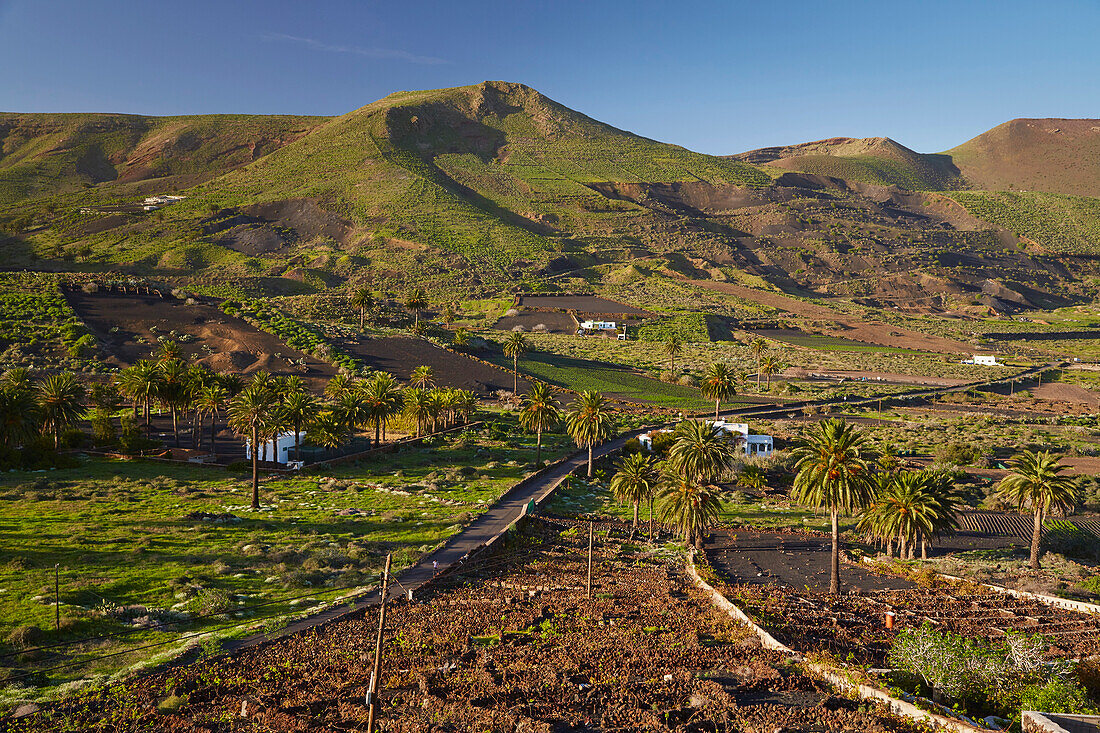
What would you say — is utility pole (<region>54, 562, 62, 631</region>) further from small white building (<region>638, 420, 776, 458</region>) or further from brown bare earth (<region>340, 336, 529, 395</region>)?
brown bare earth (<region>340, 336, 529, 395</region>)

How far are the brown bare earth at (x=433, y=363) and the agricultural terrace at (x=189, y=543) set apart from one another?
3859cm

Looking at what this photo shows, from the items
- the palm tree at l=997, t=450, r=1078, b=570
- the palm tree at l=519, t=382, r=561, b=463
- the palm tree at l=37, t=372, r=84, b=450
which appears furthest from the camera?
the palm tree at l=519, t=382, r=561, b=463

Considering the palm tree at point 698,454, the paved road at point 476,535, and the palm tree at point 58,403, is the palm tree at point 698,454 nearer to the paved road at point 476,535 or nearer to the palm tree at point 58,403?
the paved road at point 476,535

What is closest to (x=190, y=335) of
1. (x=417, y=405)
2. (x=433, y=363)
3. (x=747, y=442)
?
(x=433, y=363)

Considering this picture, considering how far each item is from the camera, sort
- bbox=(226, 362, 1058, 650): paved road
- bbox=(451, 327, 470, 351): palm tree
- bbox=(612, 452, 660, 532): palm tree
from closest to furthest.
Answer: bbox=(226, 362, 1058, 650): paved road
bbox=(612, 452, 660, 532): palm tree
bbox=(451, 327, 470, 351): palm tree

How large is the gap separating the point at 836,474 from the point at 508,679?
21186 mm

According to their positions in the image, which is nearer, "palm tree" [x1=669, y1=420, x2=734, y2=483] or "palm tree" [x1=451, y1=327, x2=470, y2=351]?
"palm tree" [x1=669, y1=420, x2=734, y2=483]

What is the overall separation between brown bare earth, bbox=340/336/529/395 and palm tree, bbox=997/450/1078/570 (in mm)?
70663

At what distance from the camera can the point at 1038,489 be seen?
42406 millimetres

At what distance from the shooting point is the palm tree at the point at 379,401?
6931 centimetres

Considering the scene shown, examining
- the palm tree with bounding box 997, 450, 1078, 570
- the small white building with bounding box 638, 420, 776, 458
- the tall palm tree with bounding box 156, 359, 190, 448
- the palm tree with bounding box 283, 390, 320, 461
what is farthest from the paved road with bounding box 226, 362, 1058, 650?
the tall palm tree with bounding box 156, 359, 190, 448

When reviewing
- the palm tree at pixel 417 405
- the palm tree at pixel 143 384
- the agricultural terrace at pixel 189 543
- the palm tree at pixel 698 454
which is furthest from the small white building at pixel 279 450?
the palm tree at pixel 698 454

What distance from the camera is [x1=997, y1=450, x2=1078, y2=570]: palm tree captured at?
42.0m

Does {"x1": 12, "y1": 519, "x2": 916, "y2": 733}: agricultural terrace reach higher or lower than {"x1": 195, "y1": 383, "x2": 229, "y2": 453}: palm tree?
lower
